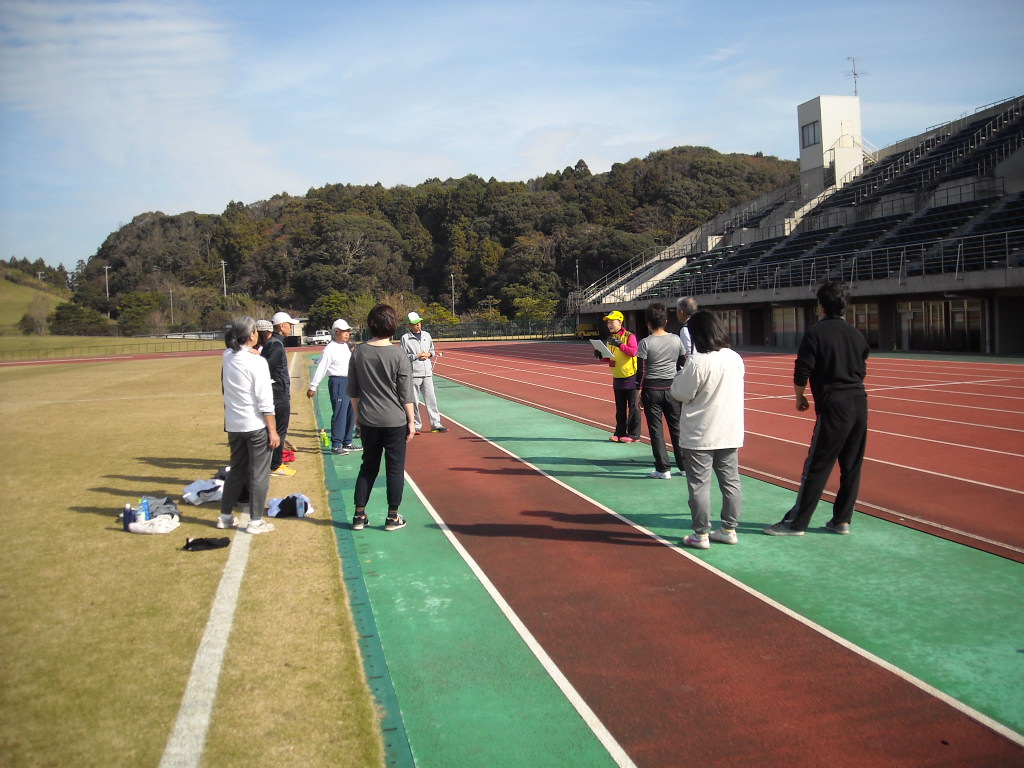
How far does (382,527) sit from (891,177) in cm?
3952

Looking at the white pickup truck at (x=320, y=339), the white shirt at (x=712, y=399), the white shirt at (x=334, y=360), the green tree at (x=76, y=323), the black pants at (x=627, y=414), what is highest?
the green tree at (x=76, y=323)

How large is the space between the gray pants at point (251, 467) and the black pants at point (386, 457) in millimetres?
840

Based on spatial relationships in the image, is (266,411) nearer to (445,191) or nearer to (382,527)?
(382,527)

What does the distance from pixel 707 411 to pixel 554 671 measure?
102 inches

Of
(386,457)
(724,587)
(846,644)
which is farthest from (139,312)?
(846,644)

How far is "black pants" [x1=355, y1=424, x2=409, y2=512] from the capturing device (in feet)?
22.4

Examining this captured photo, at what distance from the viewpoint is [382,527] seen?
7.27m

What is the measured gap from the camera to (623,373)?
1044 cm

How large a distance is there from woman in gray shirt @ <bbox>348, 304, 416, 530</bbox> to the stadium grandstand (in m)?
15.8

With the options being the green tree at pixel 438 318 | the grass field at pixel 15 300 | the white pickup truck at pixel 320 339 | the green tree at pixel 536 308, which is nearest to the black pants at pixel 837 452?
the white pickup truck at pixel 320 339

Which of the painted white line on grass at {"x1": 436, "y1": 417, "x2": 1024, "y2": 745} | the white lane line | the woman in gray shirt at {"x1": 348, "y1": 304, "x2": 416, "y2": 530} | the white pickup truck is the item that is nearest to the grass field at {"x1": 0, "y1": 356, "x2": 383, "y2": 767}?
the white lane line

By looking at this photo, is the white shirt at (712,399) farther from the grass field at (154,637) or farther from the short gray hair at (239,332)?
the short gray hair at (239,332)

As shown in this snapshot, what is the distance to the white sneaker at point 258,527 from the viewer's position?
6.97 metres

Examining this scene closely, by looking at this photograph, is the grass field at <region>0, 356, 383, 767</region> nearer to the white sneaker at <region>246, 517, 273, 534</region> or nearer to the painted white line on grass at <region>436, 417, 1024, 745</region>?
the white sneaker at <region>246, 517, 273, 534</region>
